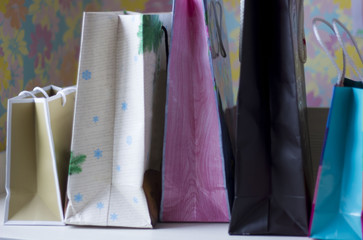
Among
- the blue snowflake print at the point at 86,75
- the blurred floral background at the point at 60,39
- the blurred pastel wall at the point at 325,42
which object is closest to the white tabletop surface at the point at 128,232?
the blue snowflake print at the point at 86,75

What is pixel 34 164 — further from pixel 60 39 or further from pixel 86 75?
pixel 60 39

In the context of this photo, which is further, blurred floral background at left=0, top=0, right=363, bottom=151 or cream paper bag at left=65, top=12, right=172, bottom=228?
blurred floral background at left=0, top=0, right=363, bottom=151

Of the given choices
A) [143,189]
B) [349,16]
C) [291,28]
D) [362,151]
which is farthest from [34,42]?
[349,16]

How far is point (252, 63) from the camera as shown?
2.22ft

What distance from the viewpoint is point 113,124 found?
752 millimetres

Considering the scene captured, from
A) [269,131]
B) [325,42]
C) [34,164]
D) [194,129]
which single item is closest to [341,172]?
[269,131]

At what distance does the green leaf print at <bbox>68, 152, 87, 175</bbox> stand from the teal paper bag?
13.7 inches

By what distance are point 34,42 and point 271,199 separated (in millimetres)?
815

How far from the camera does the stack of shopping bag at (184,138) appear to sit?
0.67 meters

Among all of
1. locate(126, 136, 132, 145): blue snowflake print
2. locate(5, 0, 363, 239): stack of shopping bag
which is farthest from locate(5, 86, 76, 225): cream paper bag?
locate(126, 136, 132, 145): blue snowflake print

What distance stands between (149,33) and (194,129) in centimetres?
16

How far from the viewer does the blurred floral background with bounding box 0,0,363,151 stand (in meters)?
1.12

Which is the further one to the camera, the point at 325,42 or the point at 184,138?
the point at 325,42

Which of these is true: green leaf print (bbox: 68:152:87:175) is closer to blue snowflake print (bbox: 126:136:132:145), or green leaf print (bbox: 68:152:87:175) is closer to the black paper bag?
blue snowflake print (bbox: 126:136:132:145)
